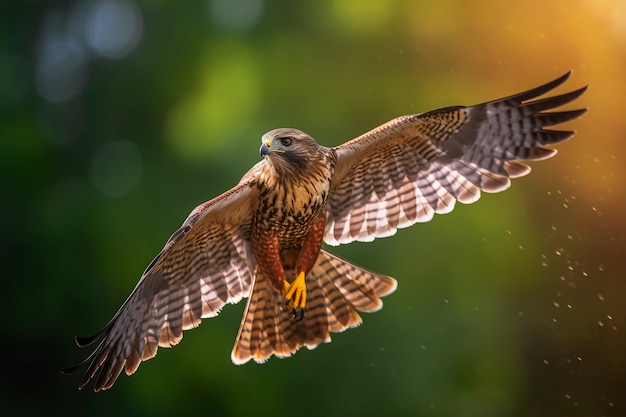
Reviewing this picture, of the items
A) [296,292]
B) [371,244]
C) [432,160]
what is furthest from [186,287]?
[371,244]

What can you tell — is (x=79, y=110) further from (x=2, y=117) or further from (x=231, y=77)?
(x=231, y=77)

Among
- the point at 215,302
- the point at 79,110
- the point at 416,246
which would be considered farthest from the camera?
the point at 79,110

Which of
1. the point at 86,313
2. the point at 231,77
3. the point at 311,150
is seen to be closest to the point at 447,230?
the point at 231,77

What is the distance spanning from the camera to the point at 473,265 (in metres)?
9.34

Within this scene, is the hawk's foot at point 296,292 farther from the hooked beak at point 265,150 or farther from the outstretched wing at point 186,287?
the hooked beak at point 265,150

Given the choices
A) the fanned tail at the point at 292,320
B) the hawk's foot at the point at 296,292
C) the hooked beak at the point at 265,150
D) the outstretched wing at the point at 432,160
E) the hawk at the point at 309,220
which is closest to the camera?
the hooked beak at the point at 265,150

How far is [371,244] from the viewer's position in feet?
28.0

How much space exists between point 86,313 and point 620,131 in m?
5.77

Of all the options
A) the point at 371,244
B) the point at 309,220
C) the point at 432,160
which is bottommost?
the point at 371,244

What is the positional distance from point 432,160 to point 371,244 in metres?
3.62

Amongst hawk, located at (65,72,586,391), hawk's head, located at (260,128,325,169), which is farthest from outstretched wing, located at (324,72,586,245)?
hawk's head, located at (260,128,325,169)

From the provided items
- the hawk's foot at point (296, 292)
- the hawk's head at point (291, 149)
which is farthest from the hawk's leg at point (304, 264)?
the hawk's head at point (291, 149)

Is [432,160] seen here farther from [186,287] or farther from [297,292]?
[186,287]

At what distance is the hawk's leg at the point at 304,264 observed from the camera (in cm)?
475
